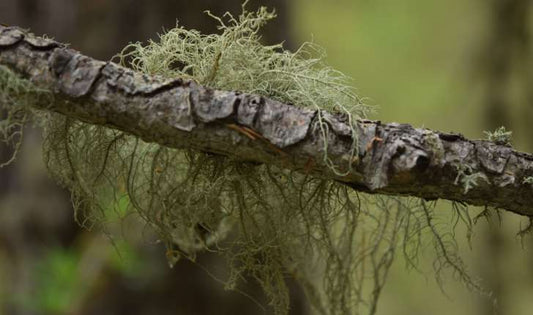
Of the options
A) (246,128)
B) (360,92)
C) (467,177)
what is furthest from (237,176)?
(360,92)

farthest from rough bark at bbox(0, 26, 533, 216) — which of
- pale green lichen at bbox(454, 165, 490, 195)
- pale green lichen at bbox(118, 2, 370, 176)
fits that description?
pale green lichen at bbox(118, 2, 370, 176)

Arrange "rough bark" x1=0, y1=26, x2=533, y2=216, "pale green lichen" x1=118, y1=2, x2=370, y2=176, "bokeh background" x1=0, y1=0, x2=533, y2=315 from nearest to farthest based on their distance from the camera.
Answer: "rough bark" x1=0, y1=26, x2=533, y2=216
"pale green lichen" x1=118, y1=2, x2=370, y2=176
"bokeh background" x1=0, y1=0, x2=533, y2=315

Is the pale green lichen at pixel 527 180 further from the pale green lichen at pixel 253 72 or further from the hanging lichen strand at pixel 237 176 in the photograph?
the pale green lichen at pixel 253 72

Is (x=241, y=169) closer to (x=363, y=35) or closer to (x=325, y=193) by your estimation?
(x=325, y=193)

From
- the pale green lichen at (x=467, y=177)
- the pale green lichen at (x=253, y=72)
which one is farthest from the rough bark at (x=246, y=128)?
the pale green lichen at (x=253, y=72)

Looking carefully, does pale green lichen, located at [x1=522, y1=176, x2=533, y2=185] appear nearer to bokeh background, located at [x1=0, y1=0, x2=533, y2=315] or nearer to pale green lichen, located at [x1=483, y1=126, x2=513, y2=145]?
pale green lichen, located at [x1=483, y1=126, x2=513, y2=145]

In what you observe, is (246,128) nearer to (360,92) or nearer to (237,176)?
(237,176)
